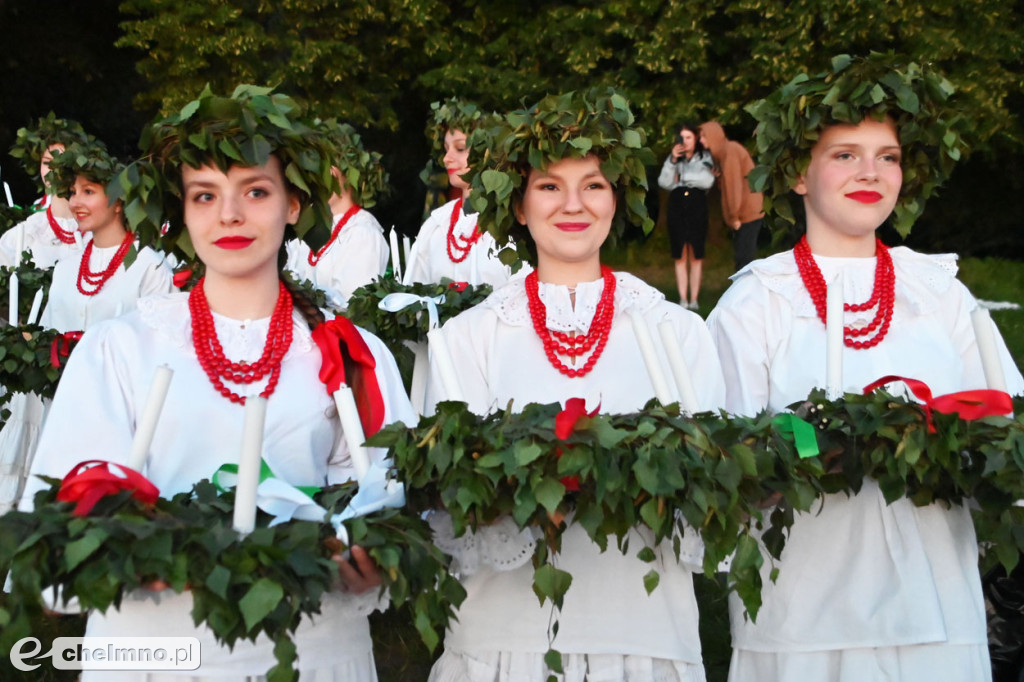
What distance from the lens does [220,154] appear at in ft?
11.7

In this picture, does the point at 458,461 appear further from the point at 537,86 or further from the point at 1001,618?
the point at 537,86

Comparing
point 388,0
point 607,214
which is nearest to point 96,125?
point 388,0

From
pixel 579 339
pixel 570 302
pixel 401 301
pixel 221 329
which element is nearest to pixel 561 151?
pixel 570 302

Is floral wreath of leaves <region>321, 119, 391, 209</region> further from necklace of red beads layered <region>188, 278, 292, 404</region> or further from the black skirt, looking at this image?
necklace of red beads layered <region>188, 278, 292, 404</region>

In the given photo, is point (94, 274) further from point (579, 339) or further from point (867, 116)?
point (867, 116)

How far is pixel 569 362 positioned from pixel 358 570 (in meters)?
1.21

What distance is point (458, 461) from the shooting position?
310 cm

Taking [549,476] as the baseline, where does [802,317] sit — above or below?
above

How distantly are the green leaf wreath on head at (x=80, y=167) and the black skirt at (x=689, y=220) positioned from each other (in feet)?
25.9

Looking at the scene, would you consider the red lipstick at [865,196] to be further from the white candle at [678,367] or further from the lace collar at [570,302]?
the white candle at [678,367]

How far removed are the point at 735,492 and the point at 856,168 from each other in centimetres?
157

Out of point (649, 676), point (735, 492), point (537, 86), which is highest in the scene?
point (537, 86)

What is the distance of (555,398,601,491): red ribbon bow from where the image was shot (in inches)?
122

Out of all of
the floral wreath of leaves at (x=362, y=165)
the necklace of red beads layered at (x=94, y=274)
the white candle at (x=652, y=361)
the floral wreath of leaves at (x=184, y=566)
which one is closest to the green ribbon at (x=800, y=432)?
the white candle at (x=652, y=361)
